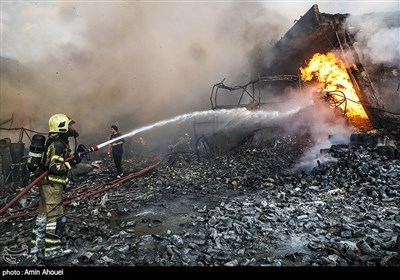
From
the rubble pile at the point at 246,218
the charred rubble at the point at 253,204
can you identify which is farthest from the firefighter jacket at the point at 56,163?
the rubble pile at the point at 246,218

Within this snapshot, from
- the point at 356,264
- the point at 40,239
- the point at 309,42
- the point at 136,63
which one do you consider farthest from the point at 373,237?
the point at 136,63

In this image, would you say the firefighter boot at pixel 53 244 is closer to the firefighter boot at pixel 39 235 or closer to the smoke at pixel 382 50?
the firefighter boot at pixel 39 235

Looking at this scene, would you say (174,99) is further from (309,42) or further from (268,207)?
(268,207)

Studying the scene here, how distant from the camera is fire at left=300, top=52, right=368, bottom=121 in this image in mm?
10891

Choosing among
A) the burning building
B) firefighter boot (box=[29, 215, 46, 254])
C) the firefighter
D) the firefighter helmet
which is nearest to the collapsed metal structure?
the burning building

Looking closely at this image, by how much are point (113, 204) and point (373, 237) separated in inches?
208

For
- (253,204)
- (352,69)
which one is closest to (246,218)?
(253,204)

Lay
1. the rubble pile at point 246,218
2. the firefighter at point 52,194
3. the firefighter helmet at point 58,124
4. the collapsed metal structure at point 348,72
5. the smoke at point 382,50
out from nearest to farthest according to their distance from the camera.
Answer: the rubble pile at point 246,218 → the firefighter at point 52,194 → the firefighter helmet at point 58,124 → the collapsed metal structure at point 348,72 → the smoke at point 382,50

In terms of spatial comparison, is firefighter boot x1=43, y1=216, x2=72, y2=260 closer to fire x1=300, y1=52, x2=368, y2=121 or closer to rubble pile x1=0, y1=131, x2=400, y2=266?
rubble pile x1=0, y1=131, x2=400, y2=266

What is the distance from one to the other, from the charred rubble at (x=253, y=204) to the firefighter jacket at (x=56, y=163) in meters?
0.60

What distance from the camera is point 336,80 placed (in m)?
11.6

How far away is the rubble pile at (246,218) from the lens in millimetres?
3758

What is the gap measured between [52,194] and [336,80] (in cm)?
1168

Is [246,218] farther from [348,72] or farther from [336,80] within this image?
[336,80]
